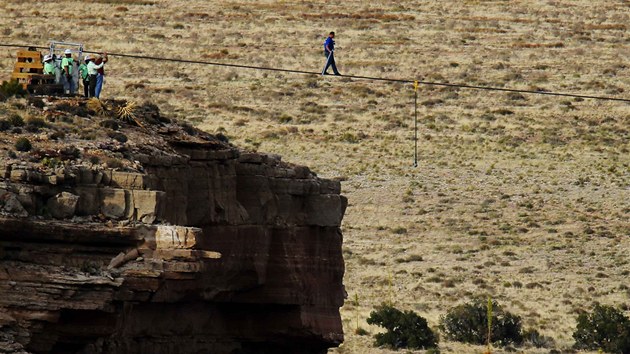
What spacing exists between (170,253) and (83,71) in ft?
32.8

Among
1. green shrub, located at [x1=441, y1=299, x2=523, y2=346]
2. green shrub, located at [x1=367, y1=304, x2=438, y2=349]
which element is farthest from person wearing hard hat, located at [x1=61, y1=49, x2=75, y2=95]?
green shrub, located at [x1=441, y1=299, x2=523, y2=346]

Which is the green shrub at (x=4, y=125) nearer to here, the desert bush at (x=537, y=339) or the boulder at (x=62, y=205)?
the boulder at (x=62, y=205)

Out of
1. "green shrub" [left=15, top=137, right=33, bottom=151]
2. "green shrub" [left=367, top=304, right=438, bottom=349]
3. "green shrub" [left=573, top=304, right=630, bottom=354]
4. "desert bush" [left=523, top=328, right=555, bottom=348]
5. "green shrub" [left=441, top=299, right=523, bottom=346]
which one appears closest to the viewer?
"green shrub" [left=15, top=137, right=33, bottom=151]

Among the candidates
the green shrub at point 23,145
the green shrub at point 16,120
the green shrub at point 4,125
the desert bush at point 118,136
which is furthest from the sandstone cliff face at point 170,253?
the green shrub at point 4,125

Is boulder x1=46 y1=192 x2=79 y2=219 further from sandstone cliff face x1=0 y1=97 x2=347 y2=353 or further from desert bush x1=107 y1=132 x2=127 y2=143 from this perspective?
desert bush x1=107 y1=132 x2=127 y2=143

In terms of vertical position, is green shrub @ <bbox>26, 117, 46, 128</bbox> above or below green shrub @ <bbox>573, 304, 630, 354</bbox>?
above

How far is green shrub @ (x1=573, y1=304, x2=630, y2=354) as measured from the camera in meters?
65.6

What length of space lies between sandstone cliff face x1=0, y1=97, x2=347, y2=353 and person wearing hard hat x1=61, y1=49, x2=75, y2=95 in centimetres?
219

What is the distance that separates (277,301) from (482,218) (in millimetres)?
35301

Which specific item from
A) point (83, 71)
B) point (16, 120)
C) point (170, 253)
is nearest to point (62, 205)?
point (170, 253)

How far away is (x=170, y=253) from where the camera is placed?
118ft

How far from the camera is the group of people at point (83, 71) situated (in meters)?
44.2

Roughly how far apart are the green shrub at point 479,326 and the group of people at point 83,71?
2445cm

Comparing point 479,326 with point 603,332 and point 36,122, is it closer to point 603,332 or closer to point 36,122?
point 603,332
